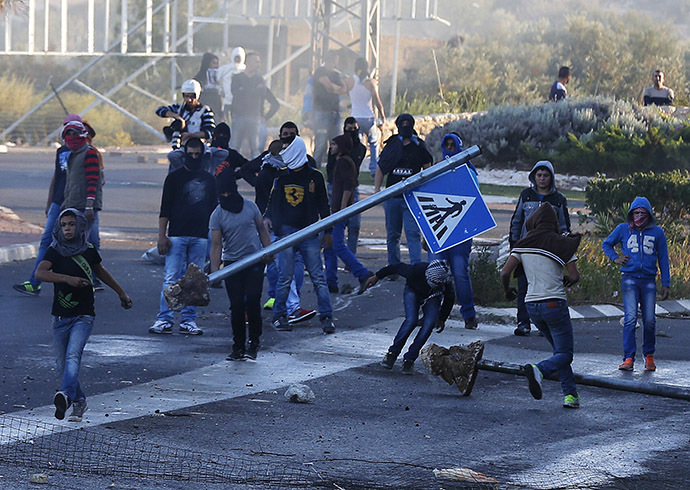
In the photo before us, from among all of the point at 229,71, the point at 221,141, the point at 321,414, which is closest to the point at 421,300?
the point at 321,414

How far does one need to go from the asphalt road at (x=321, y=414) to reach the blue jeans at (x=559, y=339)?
9.0 inches

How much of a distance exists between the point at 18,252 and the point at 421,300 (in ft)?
23.9

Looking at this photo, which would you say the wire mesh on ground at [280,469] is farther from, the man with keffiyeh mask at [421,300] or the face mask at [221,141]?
the face mask at [221,141]

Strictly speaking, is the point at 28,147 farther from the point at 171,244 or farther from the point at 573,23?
the point at 573,23

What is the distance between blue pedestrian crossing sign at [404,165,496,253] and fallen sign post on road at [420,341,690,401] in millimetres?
1354

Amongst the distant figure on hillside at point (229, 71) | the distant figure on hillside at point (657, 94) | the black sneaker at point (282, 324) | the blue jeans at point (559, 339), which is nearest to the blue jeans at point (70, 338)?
the blue jeans at point (559, 339)

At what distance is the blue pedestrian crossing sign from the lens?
10570 mm

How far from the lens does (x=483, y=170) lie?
26641 millimetres

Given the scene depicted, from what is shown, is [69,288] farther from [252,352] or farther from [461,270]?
[461,270]

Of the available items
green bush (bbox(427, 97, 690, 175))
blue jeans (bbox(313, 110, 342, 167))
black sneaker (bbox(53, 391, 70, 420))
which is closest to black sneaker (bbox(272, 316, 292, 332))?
black sneaker (bbox(53, 391, 70, 420))

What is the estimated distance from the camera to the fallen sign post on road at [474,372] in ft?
29.2

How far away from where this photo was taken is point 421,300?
1021 centimetres

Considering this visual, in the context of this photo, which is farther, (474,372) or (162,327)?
(162,327)

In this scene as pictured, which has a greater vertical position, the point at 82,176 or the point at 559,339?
the point at 82,176
